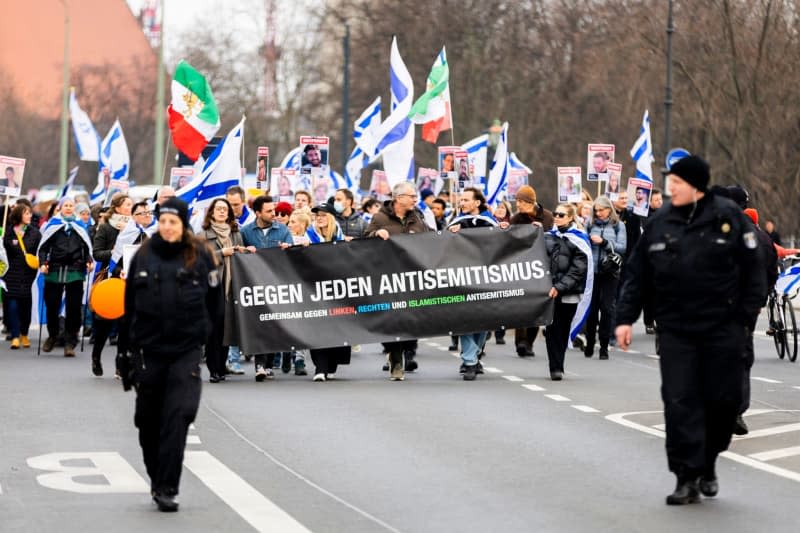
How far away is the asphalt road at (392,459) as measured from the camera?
32.4ft

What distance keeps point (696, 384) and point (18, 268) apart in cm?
1415

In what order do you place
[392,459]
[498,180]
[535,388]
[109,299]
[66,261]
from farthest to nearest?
[498,180], [66,261], [535,388], [109,299], [392,459]

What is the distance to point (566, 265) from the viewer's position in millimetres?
19109

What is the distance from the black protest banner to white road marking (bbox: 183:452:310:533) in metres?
6.19

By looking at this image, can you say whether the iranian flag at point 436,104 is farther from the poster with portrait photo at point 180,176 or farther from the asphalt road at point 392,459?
the asphalt road at point 392,459

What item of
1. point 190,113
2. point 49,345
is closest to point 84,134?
point 190,113

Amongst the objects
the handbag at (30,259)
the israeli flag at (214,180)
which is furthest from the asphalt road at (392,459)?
the handbag at (30,259)

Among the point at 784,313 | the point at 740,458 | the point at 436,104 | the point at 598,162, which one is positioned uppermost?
the point at 436,104

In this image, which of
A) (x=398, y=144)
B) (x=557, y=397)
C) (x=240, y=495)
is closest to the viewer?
(x=240, y=495)

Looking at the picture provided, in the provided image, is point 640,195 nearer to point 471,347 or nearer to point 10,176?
point 471,347

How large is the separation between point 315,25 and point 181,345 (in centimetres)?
6247

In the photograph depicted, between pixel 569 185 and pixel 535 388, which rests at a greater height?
pixel 569 185

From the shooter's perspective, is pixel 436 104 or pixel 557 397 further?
pixel 436 104

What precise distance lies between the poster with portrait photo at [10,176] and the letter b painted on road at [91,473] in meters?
13.1
